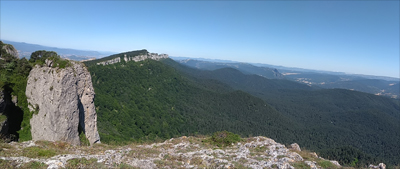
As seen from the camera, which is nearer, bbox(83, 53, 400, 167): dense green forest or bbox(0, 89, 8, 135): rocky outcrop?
bbox(0, 89, 8, 135): rocky outcrop

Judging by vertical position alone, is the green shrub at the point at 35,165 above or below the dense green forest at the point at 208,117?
above

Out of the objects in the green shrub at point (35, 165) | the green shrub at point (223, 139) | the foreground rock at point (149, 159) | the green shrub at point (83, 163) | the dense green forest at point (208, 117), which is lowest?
the dense green forest at point (208, 117)

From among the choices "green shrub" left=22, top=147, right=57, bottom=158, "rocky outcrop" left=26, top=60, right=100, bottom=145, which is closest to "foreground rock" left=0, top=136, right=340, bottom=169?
"green shrub" left=22, top=147, right=57, bottom=158

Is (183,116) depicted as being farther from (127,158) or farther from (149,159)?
(127,158)

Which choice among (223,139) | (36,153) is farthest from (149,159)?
(223,139)

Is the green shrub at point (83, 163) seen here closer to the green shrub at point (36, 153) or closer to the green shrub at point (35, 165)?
the green shrub at point (35, 165)

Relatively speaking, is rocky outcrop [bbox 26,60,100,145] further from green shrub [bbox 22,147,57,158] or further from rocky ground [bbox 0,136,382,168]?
green shrub [bbox 22,147,57,158]

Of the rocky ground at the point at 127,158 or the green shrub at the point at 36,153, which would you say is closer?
the rocky ground at the point at 127,158

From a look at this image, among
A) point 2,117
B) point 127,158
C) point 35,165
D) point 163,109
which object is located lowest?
point 163,109

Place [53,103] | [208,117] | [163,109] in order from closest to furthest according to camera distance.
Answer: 1. [53,103]
2. [163,109]
3. [208,117]

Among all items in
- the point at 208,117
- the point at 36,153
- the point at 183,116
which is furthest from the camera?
the point at 208,117

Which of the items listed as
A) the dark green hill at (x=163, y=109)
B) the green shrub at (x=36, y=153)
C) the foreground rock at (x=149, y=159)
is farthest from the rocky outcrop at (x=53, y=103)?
the dark green hill at (x=163, y=109)
